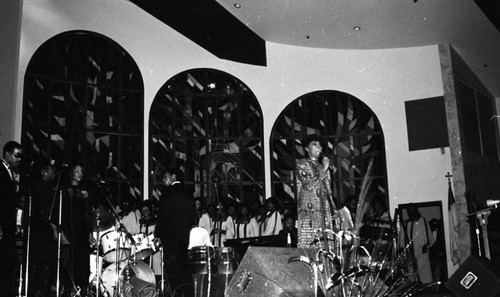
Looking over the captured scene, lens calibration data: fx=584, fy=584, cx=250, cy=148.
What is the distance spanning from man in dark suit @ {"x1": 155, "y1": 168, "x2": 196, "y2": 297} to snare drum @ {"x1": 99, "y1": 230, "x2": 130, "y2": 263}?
1.97 ft

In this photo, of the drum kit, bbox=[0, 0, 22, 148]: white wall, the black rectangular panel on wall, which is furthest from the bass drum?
the black rectangular panel on wall

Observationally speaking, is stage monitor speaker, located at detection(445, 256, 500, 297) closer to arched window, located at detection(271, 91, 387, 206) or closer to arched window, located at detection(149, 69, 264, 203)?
arched window, located at detection(149, 69, 264, 203)

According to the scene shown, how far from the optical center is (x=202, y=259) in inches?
265

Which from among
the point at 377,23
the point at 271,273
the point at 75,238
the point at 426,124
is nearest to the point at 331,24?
the point at 377,23

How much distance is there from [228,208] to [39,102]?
14.5 feet

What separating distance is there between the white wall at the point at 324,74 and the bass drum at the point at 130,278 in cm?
514

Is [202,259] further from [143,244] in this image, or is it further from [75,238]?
[75,238]

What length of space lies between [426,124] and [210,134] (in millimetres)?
5248

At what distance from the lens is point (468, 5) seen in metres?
12.3

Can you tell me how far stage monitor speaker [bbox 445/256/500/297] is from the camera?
372cm

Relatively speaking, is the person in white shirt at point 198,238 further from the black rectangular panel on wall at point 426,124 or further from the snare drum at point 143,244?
the black rectangular panel on wall at point 426,124

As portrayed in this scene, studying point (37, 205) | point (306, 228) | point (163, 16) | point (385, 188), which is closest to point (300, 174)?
point (306, 228)

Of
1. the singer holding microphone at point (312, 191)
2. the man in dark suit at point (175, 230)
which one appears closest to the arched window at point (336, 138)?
the man in dark suit at point (175, 230)

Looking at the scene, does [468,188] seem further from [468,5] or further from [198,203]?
[198,203]
